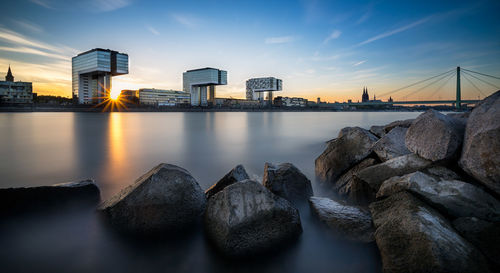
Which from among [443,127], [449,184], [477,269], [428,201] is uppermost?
[443,127]

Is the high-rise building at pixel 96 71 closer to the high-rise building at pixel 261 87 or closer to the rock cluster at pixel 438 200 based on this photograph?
the high-rise building at pixel 261 87

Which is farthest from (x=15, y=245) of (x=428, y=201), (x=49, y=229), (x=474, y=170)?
(x=474, y=170)

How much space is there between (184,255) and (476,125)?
340 centimetres

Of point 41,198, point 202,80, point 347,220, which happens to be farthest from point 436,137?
point 202,80

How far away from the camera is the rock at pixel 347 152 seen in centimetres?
447

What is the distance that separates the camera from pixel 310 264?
2.70 m

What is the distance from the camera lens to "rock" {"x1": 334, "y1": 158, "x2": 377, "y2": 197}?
13.5ft

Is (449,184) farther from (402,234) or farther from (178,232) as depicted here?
(178,232)

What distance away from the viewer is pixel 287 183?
12.3 feet

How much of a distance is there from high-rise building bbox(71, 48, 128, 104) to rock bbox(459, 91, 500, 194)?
7798 cm

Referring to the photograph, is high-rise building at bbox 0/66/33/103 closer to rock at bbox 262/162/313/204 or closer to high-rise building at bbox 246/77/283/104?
high-rise building at bbox 246/77/283/104

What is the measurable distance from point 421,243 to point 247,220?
4.77ft

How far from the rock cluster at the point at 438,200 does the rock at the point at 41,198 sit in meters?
3.45

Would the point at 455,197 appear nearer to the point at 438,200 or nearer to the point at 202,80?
the point at 438,200
